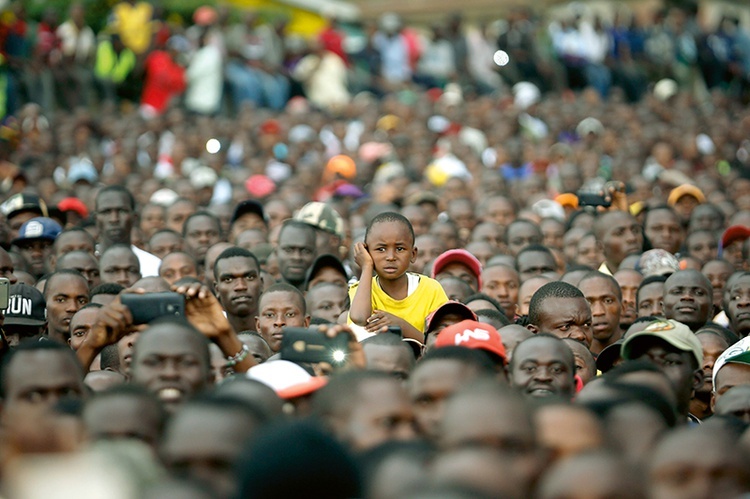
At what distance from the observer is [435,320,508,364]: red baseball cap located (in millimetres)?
6715

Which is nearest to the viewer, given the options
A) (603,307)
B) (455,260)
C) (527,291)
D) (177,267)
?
(603,307)

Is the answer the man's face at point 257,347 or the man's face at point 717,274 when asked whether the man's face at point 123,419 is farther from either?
the man's face at point 717,274

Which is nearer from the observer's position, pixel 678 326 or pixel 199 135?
pixel 678 326

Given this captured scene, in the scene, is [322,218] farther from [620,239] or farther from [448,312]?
[448,312]

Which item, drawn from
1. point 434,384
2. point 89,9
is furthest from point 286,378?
point 89,9

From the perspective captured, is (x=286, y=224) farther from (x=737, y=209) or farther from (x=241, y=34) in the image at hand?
(x=241, y=34)

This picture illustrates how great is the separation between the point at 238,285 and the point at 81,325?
4.53 ft

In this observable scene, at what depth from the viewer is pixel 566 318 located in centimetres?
816

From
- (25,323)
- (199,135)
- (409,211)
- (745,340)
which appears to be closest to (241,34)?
(199,135)

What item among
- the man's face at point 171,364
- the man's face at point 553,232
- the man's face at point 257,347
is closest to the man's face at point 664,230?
the man's face at point 553,232

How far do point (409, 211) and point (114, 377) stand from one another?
5.63 m

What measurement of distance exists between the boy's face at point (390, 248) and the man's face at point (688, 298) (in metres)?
2.01

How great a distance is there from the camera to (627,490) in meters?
4.39

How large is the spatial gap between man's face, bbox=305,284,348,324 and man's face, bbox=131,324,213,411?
3.60 m
